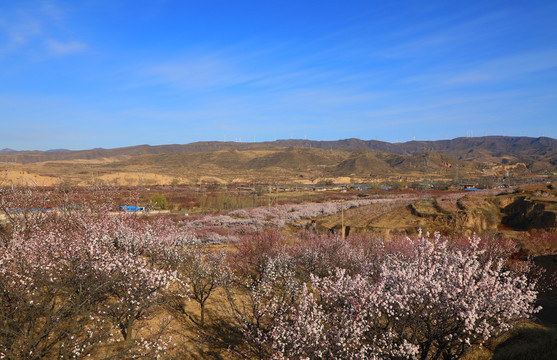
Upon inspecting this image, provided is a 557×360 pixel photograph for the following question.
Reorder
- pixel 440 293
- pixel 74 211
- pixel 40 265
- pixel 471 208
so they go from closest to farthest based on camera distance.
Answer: pixel 440 293 < pixel 40 265 < pixel 74 211 < pixel 471 208

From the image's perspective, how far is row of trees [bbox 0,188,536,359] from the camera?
23.9 feet

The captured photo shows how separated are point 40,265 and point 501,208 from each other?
43.6 meters

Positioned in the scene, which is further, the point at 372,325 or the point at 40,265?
the point at 40,265

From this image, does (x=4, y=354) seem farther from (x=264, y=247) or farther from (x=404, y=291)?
(x=264, y=247)

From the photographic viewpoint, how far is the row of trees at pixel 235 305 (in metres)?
7.28

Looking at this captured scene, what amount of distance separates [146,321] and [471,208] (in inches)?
1336

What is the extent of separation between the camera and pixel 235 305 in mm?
10250


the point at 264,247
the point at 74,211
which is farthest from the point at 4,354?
the point at 264,247


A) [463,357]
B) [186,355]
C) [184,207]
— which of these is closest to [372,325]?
[463,357]

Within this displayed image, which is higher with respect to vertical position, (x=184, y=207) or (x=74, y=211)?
(x=74, y=211)

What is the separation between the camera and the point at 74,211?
52.0 ft

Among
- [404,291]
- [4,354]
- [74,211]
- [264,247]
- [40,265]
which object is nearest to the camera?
[4,354]

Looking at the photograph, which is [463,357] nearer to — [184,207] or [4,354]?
[4,354]

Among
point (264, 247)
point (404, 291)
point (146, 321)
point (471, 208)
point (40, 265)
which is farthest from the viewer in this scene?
point (471, 208)
